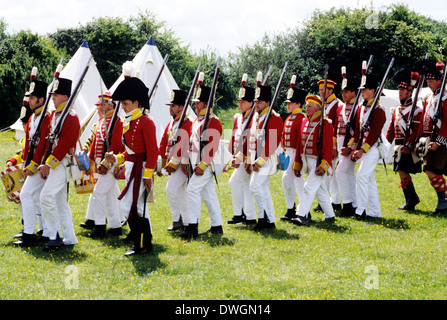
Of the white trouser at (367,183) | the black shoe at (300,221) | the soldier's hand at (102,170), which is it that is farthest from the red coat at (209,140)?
the white trouser at (367,183)

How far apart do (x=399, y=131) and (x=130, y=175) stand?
5079 mm

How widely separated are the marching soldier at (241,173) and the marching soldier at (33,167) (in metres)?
2.85

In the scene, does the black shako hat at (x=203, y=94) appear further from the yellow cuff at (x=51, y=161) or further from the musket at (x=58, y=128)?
the yellow cuff at (x=51, y=161)

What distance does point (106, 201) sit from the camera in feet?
24.7

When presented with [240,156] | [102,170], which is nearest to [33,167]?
[102,170]

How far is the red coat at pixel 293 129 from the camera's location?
8.30 meters

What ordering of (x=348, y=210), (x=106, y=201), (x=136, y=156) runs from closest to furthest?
(x=136, y=156) < (x=106, y=201) < (x=348, y=210)

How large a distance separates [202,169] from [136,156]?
1221mm

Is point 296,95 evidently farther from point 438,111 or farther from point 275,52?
point 275,52

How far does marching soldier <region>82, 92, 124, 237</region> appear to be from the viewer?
7.29m

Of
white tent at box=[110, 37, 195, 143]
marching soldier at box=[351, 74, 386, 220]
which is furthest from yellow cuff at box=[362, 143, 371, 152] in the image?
white tent at box=[110, 37, 195, 143]

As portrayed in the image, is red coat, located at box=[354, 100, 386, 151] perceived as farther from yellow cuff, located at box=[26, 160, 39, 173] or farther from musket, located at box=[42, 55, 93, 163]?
yellow cuff, located at box=[26, 160, 39, 173]

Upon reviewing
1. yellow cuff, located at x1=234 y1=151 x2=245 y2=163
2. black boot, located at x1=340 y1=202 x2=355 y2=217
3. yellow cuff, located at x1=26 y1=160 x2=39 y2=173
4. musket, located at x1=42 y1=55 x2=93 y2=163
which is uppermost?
musket, located at x1=42 y1=55 x2=93 y2=163

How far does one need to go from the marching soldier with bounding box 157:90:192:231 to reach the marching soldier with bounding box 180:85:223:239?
0.40ft
